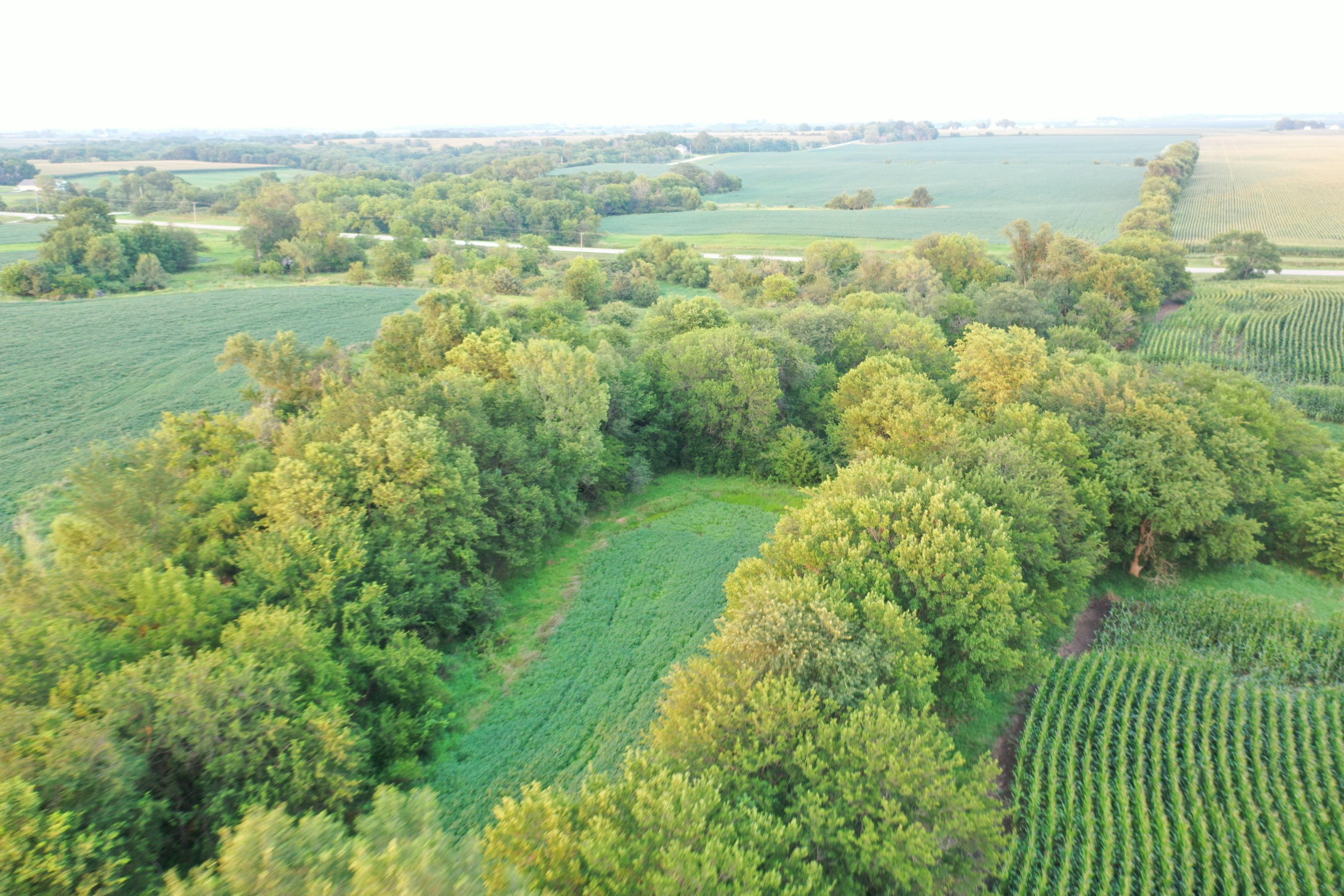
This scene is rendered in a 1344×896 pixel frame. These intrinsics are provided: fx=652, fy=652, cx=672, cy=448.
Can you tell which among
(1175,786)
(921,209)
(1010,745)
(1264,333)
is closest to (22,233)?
(1010,745)

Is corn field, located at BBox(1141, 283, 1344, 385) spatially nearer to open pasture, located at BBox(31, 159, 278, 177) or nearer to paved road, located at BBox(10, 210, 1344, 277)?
paved road, located at BBox(10, 210, 1344, 277)

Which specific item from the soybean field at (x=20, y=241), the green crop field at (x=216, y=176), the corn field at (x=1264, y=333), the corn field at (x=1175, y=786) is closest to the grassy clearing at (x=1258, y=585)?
the corn field at (x=1175, y=786)

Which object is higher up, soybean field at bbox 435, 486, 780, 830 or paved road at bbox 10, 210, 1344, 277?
paved road at bbox 10, 210, 1344, 277

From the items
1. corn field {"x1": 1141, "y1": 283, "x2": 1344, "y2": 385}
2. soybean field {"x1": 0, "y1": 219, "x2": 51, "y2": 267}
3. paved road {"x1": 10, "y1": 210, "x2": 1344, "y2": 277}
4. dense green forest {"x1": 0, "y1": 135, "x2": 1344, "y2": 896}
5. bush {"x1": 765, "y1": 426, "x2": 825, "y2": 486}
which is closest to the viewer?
dense green forest {"x1": 0, "y1": 135, "x2": 1344, "y2": 896}

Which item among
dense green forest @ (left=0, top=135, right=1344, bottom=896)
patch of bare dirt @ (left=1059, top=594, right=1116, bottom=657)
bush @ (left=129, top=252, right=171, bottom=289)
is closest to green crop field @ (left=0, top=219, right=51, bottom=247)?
bush @ (left=129, top=252, right=171, bottom=289)

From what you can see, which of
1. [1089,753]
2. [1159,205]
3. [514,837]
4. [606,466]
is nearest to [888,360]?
[606,466]

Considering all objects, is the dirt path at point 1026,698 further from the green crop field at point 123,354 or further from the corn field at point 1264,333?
the green crop field at point 123,354

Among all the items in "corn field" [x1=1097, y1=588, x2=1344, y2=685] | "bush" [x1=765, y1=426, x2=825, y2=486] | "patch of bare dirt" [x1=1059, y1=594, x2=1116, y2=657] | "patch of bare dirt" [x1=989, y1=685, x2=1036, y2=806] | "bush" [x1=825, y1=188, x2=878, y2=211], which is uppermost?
"bush" [x1=825, y1=188, x2=878, y2=211]
